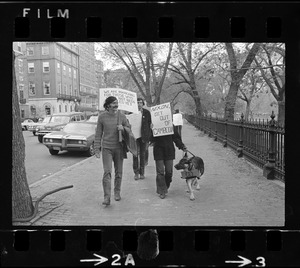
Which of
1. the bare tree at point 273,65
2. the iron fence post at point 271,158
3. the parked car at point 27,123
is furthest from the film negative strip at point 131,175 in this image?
the bare tree at point 273,65

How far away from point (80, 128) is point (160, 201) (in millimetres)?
1990

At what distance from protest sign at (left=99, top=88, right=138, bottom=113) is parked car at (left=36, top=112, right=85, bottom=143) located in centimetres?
60

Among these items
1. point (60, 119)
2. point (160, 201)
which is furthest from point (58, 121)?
point (160, 201)

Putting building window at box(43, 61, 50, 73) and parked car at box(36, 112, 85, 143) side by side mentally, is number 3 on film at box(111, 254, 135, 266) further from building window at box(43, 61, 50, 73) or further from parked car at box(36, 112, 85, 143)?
building window at box(43, 61, 50, 73)

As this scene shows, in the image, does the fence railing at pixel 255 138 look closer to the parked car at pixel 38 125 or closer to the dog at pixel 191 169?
the dog at pixel 191 169

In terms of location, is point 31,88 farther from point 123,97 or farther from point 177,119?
point 177,119

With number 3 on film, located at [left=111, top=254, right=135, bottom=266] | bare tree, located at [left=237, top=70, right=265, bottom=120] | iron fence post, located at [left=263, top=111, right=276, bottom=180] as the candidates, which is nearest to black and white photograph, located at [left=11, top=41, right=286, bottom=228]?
iron fence post, located at [left=263, top=111, right=276, bottom=180]

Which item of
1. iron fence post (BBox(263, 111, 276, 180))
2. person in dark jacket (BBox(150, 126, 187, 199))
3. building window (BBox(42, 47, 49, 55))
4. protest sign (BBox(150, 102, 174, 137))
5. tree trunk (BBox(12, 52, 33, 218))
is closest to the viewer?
building window (BBox(42, 47, 49, 55))

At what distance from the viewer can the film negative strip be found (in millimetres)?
3160

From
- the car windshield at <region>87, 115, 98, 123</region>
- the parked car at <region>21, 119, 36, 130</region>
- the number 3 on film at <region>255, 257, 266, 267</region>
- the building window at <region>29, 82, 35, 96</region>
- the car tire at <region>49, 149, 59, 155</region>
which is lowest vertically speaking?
the number 3 on film at <region>255, 257, 266, 267</region>

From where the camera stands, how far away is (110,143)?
13.5ft
